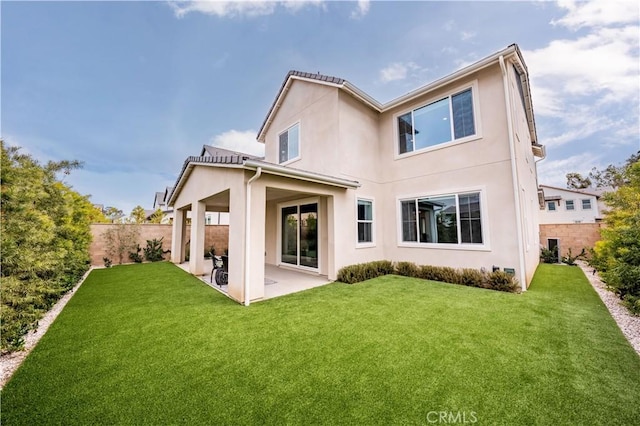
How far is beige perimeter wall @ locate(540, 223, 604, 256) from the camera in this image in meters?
13.1

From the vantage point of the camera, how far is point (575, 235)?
13484 millimetres

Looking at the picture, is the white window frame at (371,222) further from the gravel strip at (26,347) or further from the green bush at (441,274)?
the gravel strip at (26,347)

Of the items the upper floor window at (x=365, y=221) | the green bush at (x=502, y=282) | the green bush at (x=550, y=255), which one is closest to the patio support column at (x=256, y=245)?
the upper floor window at (x=365, y=221)

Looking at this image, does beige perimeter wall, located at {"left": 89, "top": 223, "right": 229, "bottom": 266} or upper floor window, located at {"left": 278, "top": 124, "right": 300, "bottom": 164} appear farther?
beige perimeter wall, located at {"left": 89, "top": 223, "right": 229, "bottom": 266}

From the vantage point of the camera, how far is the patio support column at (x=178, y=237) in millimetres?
13302

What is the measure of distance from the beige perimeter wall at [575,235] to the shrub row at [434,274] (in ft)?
34.8

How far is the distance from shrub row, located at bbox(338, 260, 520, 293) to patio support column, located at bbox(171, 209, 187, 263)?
379 inches

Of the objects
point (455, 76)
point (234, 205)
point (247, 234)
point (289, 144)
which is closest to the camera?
point (247, 234)

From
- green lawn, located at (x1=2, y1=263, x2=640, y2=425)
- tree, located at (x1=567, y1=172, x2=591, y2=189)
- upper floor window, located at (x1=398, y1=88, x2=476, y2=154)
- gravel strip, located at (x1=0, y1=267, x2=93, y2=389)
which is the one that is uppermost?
tree, located at (x1=567, y1=172, x2=591, y2=189)

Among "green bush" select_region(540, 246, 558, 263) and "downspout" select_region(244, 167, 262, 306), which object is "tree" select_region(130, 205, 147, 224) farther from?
"green bush" select_region(540, 246, 558, 263)

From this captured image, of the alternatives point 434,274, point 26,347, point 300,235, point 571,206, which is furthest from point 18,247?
point 571,206

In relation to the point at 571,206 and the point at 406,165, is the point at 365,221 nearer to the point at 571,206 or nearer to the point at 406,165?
the point at 406,165

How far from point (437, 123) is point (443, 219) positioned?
3616 millimetres

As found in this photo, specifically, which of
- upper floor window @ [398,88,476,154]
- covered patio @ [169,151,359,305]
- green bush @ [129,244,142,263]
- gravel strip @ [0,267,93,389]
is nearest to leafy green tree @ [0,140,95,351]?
gravel strip @ [0,267,93,389]
